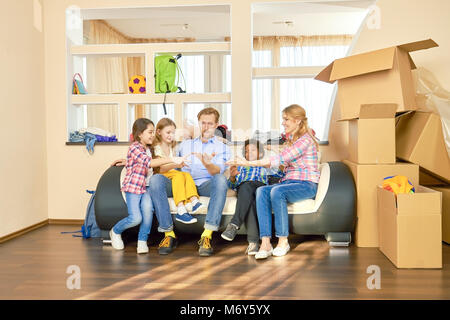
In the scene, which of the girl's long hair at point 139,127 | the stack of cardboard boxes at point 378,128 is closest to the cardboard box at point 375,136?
the stack of cardboard boxes at point 378,128

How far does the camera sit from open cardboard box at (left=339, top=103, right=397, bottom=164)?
9.45 feet

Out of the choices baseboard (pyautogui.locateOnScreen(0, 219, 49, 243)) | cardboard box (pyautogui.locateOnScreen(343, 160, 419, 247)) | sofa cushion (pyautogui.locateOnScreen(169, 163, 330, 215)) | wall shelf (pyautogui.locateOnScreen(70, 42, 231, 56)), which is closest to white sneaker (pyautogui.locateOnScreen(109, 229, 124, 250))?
sofa cushion (pyautogui.locateOnScreen(169, 163, 330, 215))

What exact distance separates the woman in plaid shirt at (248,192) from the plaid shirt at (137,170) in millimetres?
610

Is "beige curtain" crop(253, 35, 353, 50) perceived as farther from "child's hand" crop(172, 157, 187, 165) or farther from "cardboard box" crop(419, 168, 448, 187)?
"child's hand" crop(172, 157, 187, 165)

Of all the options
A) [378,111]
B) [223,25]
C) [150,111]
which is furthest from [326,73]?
[150,111]

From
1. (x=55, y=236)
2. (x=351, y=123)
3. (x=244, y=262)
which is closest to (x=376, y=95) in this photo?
(x=351, y=123)

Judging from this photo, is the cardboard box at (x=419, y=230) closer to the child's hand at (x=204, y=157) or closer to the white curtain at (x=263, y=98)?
the child's hand at (x=204, y=157)

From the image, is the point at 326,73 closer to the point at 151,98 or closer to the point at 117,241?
the point at 151,98

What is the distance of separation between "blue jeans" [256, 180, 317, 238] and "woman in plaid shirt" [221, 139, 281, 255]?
7 cm

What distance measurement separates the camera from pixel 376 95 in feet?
9.71

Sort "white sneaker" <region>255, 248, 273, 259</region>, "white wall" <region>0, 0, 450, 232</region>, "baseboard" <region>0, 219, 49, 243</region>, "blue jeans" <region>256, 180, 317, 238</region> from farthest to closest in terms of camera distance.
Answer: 1. "white wall" <region>0, 0, 450, 232</region>
2. "baseboard" <region>0, 219, 49, 243</region>
3. "blue jeans" <region>256, 180, 317, 238</region>
4. "white sneaker" <region>255, 248, 273, 259</region>

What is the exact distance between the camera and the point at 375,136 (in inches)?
114

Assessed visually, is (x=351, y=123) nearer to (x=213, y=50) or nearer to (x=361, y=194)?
(x=361, y=194)

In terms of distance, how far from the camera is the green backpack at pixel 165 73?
12.3ft
